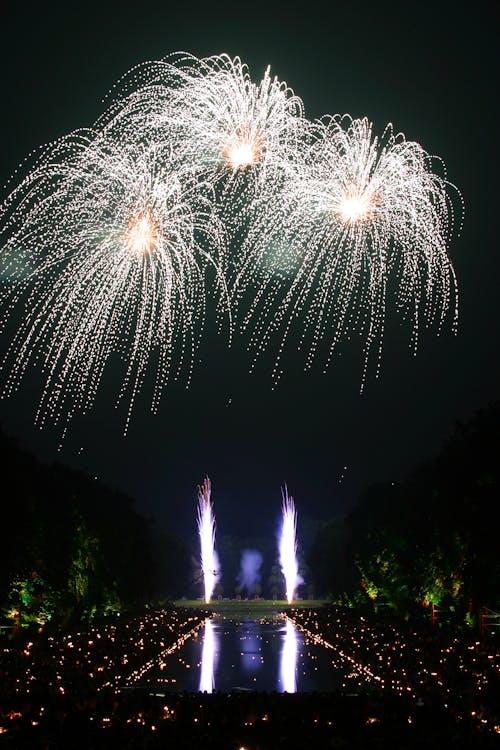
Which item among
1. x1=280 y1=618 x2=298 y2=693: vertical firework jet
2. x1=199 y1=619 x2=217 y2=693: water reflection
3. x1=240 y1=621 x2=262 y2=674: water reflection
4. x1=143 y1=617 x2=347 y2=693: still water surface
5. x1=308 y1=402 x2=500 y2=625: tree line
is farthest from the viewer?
x1=308 y1=402 x2=500 y2=625: tree line

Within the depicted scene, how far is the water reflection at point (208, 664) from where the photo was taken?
23.0 m

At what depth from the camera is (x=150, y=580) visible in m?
72.4

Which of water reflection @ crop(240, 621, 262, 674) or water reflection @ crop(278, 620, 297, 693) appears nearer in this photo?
water reflection @ crop(278, 620, 297, 693)

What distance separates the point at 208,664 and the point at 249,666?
1588 mm

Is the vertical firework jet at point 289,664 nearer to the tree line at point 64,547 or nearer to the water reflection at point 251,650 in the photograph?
the water reflection at point 251,650

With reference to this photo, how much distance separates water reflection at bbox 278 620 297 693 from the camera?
2312 centimetres

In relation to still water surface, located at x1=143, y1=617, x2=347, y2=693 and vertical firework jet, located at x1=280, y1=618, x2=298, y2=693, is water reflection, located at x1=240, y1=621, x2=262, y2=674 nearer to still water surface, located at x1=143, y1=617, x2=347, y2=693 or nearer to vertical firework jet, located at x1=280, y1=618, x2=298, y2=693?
still water surface, located at x1=143, y1=617, x2=347, y2=693

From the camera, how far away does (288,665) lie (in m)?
28.6

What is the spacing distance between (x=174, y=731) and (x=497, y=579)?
72.2 feet

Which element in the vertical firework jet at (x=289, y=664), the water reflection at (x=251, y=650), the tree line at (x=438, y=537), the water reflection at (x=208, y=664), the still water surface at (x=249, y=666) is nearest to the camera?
the water reflection at (x=208, y=664)

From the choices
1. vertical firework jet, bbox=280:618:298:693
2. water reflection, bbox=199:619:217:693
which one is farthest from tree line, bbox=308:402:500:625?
water reflection, bbox=199:619:217:693

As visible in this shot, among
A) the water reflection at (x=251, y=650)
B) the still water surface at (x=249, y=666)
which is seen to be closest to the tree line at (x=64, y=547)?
the still water surface at (x=249, y=666)

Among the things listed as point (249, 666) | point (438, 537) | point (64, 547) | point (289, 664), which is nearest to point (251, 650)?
point (289, 664)

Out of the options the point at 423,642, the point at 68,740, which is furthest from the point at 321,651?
the point at 68,740
